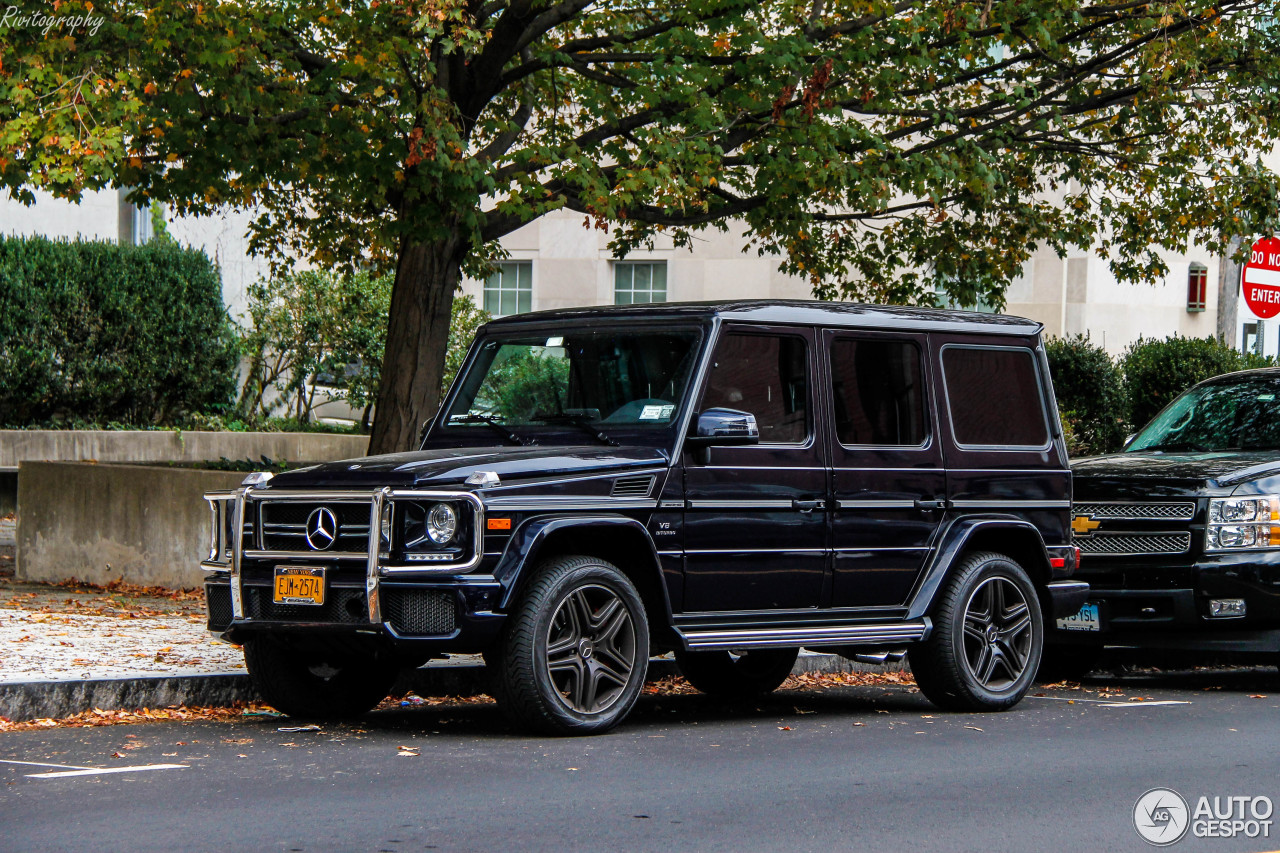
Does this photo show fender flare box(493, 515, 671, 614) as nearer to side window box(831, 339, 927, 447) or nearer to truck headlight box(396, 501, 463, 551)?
truck headlight box(396, 501, 463, 551)

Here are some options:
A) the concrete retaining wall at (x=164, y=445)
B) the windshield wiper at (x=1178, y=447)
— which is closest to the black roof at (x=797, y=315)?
the windshield wiper at (x=1178, y=447)

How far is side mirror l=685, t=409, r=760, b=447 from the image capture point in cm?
823

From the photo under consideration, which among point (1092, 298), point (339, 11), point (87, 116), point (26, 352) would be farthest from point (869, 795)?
point (1092, 298)

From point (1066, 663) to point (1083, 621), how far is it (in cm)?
85

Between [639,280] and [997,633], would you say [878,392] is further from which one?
[639,280]

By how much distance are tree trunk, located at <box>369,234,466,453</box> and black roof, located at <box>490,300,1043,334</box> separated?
15.3 feet

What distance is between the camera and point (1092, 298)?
1108 inches

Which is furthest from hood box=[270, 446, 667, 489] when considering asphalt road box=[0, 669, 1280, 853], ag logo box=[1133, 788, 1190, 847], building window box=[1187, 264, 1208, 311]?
building window box=[1187, 264, 1208, 311]

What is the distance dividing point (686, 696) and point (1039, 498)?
242 centimetres

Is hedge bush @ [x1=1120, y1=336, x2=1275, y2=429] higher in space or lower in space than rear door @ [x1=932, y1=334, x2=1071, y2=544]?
higher

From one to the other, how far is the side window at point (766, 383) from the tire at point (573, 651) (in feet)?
3.82

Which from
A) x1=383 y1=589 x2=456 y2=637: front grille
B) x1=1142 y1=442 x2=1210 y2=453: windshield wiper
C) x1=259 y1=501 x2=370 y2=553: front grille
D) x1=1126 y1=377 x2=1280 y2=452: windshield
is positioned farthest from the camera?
x1=1142 y1=442 x2=1210 y2=453: windshield wiper

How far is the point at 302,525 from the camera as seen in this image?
26.2ft

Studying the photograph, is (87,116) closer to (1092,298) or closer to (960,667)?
(960,667)
